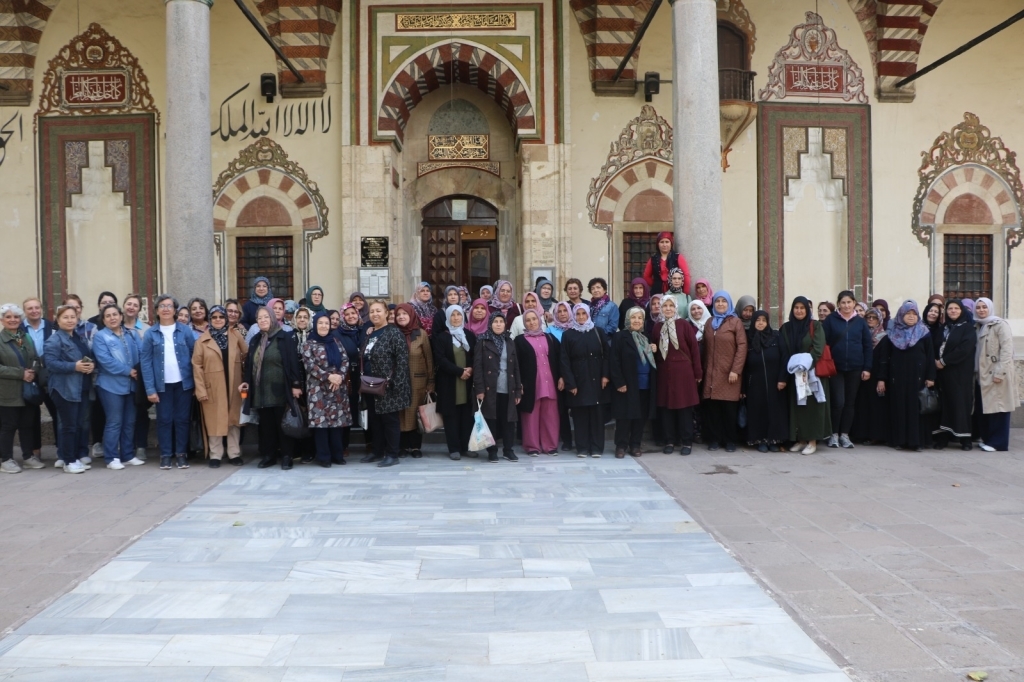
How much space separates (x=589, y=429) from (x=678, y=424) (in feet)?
2.80

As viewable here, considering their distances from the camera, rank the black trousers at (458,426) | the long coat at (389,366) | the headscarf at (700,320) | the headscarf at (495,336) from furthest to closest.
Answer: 1. the headscarf at (700,320)
2. the black trousers at (458,426)
3. the headscarf at (495,336)
4. the long coat at (389,366)

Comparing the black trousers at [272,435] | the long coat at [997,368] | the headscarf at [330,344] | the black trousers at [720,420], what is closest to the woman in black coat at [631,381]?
the black trousers at [720,420]

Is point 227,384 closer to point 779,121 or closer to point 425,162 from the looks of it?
point 425,162

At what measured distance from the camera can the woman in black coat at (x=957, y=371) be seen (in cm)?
764

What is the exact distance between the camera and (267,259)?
12125mm

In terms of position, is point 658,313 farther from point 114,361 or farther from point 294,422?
point 114,361

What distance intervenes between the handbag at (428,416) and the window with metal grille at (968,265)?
8775 millimetres

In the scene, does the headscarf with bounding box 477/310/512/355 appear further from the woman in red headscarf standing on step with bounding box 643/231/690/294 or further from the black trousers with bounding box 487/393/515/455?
the woman in red headscarf standing on step with bounding box 643/231/690/294

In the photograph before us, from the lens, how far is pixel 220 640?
331 cm

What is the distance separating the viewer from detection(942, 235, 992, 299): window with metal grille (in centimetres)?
1240

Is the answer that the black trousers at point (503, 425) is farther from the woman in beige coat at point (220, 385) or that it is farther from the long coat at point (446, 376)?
the woman in beige coat at point (220, 385)

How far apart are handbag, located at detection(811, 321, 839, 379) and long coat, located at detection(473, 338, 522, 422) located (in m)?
2.68

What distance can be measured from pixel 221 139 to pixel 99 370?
5921 millimetres

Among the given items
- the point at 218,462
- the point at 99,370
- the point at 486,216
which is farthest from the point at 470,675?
the point at 486,216
